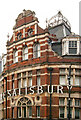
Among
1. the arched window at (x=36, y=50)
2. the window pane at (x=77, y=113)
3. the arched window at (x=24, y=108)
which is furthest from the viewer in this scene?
the arched window at (x=36, y=50)

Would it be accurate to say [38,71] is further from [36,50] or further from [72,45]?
[72,45]

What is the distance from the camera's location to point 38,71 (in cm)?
3178

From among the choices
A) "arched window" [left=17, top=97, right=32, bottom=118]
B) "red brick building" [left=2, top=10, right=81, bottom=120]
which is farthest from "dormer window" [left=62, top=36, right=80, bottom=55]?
"arched window" [left=17, top=97, right=32, bottom=118]

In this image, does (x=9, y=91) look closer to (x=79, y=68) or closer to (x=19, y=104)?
(x=19, y=104)

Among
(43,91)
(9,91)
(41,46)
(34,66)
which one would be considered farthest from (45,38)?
(9,91)

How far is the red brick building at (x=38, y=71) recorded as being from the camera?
3011cm

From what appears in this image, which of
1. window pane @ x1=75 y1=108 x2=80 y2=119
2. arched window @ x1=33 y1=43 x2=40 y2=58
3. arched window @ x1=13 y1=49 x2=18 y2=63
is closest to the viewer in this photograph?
window pane @ x1=75 y1=108 x2=80 y2=119

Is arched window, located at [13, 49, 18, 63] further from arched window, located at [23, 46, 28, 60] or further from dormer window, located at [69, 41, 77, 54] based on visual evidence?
dormer window, located at [69, 41, 77, 54]

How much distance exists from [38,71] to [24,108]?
514 cm

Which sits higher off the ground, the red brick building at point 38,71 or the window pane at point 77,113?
Answer: the red brick building at point 38,71

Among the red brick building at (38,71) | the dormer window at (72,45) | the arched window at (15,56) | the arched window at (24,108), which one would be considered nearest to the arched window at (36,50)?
the red brick building at (38,71)

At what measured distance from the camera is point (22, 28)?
114 feet

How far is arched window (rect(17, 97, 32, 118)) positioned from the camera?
104 ft

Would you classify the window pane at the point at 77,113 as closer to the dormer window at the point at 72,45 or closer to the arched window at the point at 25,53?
the dormer window at the point at 72,45
